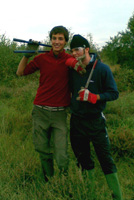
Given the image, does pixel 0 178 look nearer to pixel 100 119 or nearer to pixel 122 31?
pixel 100 119

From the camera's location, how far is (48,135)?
3078 mm

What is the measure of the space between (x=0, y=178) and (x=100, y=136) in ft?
4.59

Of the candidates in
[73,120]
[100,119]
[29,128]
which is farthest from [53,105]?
[29,128]

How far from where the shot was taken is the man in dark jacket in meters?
2.63

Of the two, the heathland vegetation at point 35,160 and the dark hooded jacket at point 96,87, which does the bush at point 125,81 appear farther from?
the dark hooded jacket at point 96,87

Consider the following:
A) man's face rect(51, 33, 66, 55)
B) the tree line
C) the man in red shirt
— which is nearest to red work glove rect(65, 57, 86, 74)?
the man in red shirt

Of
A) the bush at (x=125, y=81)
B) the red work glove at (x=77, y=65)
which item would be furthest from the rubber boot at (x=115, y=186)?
the bush at (x=125, y=81)

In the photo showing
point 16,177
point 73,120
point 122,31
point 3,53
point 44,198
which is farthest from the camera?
point 122,31

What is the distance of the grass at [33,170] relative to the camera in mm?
Answer: 2482

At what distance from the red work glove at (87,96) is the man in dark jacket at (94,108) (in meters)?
0.05

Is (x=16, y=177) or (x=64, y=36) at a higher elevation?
(x=64, y=36)

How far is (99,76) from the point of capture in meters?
2.63

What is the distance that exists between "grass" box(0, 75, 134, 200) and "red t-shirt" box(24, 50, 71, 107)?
90cm

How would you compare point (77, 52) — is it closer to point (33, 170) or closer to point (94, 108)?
point (94, 108)
